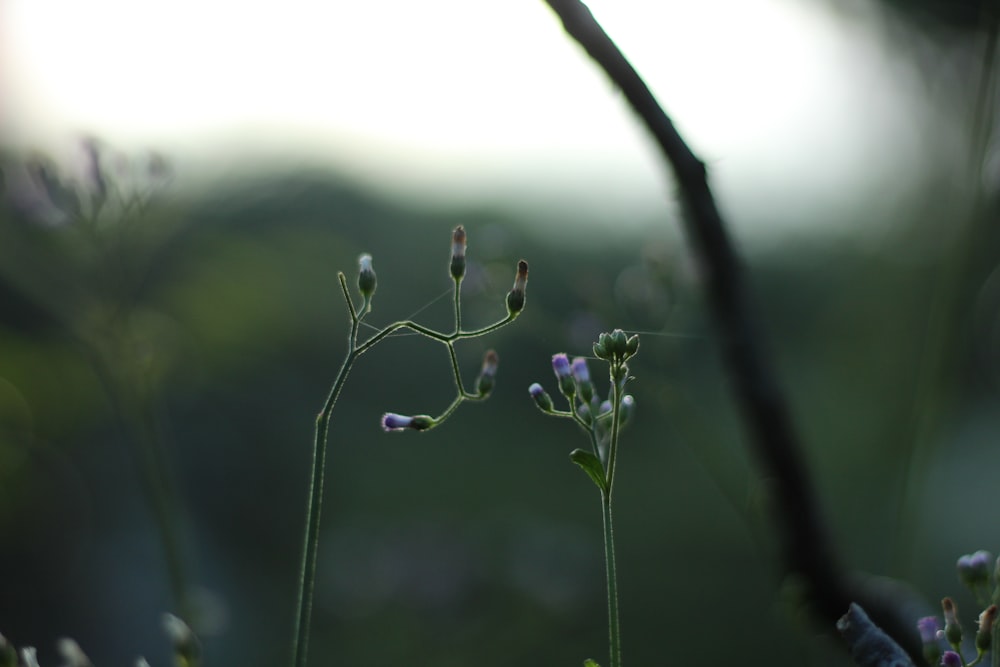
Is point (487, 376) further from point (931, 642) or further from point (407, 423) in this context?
point (931, 642)

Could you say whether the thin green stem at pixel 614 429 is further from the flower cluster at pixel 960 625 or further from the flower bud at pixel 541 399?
the flower cluster at pixel 960 625

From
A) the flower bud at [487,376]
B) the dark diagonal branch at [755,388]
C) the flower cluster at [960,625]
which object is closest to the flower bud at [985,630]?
the flower cluster at [960,625]

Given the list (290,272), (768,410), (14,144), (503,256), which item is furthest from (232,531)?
(768,410)

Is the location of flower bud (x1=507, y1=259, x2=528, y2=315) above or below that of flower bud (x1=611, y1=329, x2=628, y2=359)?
above

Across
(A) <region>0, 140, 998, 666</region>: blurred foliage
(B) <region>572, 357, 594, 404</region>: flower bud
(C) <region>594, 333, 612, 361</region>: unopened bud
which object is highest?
(C) <region>594, 333, 612, 361</region>: unopened bud

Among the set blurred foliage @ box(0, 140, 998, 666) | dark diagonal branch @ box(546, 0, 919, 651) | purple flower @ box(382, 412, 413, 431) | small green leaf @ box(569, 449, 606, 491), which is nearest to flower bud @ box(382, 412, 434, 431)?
purple flower @ box(382, 412, 413, 431)

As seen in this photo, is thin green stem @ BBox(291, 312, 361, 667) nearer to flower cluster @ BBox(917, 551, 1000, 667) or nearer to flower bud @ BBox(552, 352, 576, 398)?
flower bud @ BBox(552, 352, 576, 398)

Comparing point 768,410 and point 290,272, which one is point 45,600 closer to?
point 290,272
